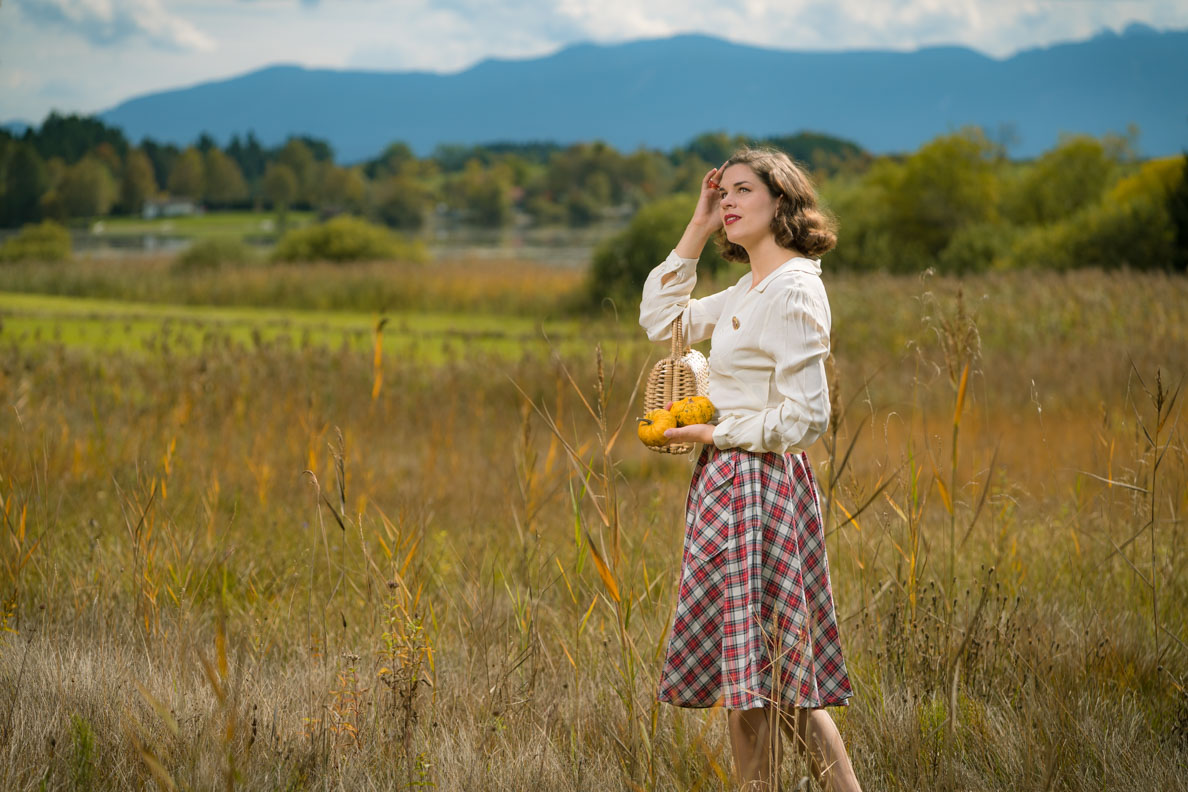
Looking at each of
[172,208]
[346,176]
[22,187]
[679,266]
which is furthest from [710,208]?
[172,208]

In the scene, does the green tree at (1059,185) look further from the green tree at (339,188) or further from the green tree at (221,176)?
the green tree at (339,188)

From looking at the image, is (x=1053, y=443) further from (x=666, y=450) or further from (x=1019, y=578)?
(x=666, y=450)

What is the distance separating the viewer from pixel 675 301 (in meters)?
2.29

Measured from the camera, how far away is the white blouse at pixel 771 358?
1942 millimetres

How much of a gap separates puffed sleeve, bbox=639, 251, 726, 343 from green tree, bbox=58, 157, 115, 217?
39.0 metres

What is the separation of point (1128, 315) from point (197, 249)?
21736 millimetres

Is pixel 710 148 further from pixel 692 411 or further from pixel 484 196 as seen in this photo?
pixel 692 411

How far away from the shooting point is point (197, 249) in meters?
24.8

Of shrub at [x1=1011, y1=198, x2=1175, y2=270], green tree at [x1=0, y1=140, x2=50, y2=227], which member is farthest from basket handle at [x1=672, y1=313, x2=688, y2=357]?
green tree at [x1=0, y1=140, x2=50, y2=227]

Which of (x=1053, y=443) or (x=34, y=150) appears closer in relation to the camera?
(x=1053, y=443)

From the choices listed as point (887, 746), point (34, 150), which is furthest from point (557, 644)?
point (34, 150)

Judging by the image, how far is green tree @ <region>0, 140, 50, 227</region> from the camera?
33.7m

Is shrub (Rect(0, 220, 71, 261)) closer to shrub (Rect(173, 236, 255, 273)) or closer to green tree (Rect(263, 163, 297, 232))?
shrub (Rect(173, 236, 255, 273))

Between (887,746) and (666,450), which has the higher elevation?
(666,450)
